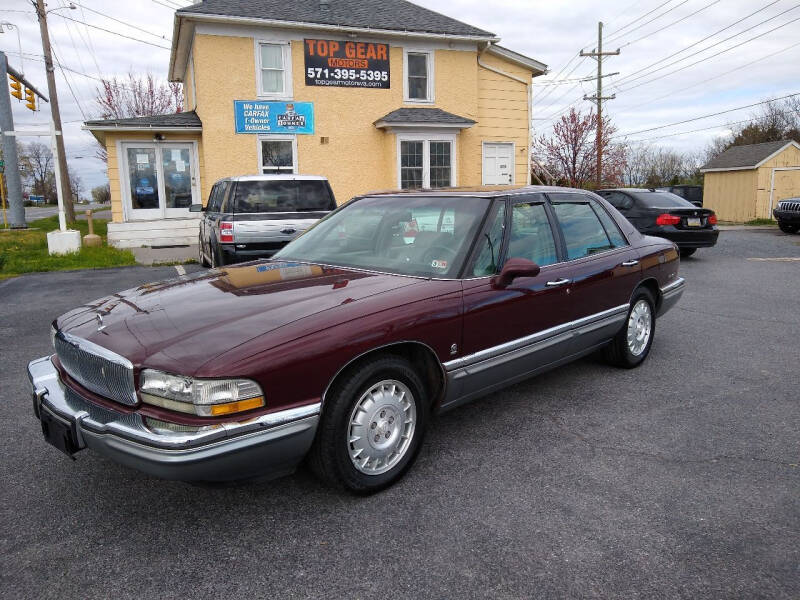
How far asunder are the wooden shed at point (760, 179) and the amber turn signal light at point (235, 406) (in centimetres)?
2725

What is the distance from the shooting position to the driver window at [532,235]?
12.8 ft

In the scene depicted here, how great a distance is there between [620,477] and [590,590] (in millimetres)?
1018

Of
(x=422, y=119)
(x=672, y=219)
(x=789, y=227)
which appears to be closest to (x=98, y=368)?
(x=672, y=219)

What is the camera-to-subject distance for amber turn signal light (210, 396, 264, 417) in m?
2.45

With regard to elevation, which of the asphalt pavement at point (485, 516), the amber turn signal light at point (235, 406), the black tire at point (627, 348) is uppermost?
the amber turn signal light at point (235, 406)

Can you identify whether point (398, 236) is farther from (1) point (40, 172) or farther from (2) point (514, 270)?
(1) point (40, 172)

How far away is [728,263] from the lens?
39.3 feet

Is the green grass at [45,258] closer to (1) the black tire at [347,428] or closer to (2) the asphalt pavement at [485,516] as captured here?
(2) the asphalt pavement at [485,516]

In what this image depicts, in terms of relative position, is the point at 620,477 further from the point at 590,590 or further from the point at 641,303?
the point at 641,303

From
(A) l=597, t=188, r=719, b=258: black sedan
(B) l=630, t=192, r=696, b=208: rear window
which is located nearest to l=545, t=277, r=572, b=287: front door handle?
(A) l=597, t=188, r=719, b=258: black sedan

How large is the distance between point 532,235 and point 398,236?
0.93 meters

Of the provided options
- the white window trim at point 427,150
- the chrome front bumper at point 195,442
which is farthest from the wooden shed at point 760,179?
the chrome front bumper at point 195,442

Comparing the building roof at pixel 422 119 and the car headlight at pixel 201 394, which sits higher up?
the building roof at pixel 422 119

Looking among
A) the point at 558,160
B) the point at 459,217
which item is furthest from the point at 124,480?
the point at 558,160
